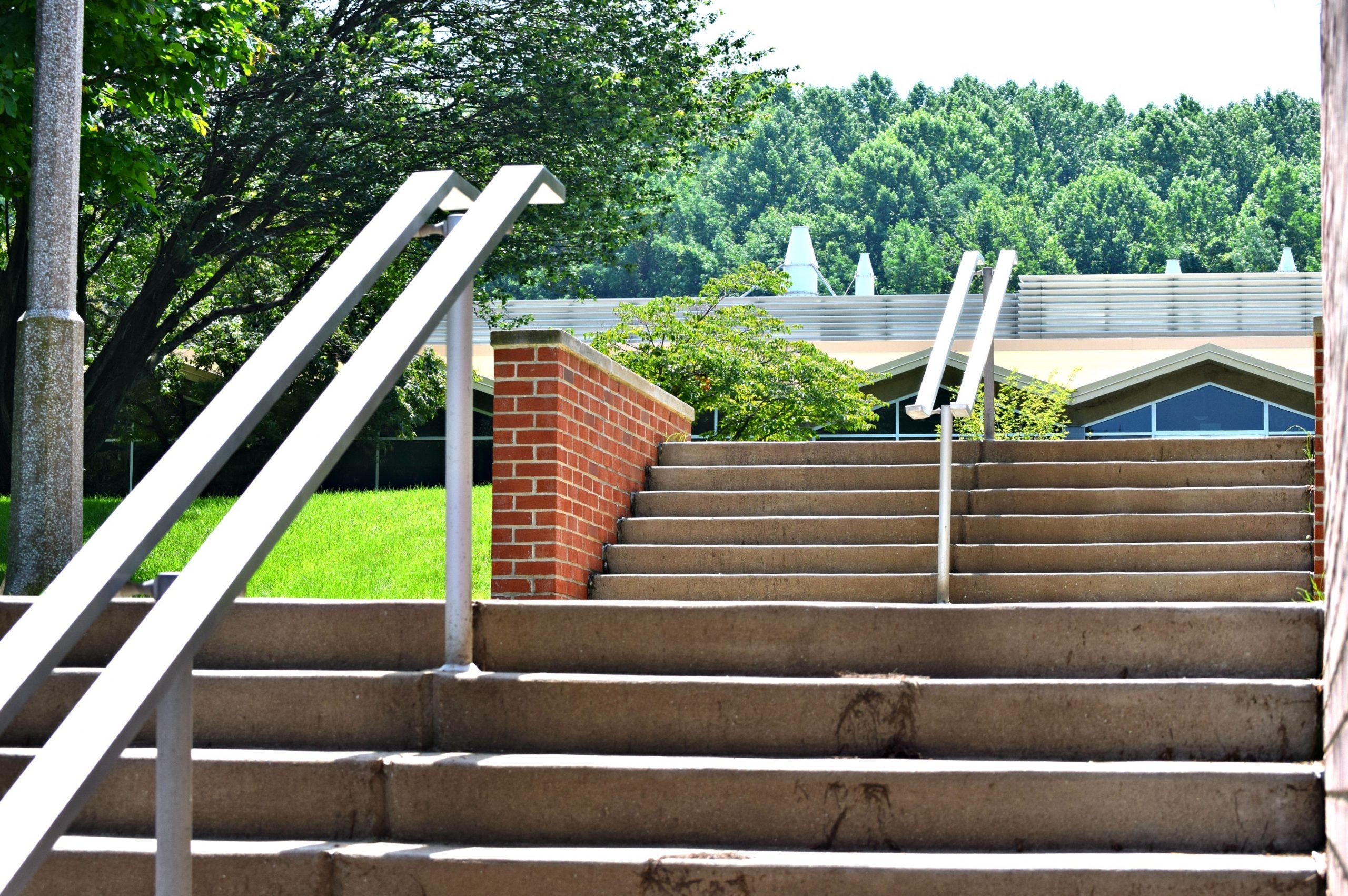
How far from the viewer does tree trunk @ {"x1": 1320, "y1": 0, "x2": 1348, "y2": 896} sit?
231 cm

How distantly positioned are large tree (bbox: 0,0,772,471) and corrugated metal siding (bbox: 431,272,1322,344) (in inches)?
403

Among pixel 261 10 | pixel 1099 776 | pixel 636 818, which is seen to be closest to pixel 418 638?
pixel 636 818

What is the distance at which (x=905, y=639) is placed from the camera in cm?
352

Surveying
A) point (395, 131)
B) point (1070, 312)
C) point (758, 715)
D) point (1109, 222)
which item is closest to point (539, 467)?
point (758, 715)

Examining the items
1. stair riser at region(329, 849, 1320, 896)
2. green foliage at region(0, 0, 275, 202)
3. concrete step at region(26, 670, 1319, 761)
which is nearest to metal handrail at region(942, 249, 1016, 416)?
concrete step at region(26, 670, 1319, 761)

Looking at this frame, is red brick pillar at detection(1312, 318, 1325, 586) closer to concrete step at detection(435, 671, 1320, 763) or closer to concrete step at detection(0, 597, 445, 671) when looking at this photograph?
concrete step at detection(435, 671, 1320, 763)

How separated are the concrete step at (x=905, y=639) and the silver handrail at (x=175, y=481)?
1.16 m

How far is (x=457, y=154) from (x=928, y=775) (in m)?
14.7

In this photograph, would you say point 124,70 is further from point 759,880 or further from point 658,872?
point 759,880

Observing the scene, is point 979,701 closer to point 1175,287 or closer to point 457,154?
point 457,154

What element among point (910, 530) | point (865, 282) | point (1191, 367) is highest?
point (865, 282)

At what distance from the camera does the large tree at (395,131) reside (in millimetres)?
15914

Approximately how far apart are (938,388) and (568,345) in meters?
1.58

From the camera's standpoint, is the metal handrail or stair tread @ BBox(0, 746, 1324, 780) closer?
stair tread @ BBox(0, 746, 1324, 780)
